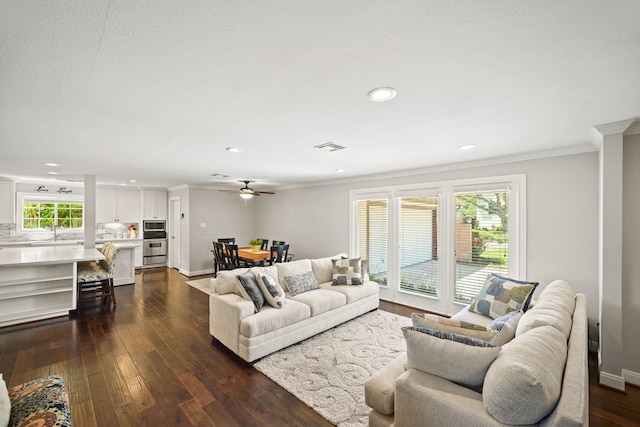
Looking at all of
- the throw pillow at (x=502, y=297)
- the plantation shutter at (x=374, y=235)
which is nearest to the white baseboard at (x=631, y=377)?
the throw pillow at (x=502, y=297)

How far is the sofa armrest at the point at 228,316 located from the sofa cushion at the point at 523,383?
2.33 metres

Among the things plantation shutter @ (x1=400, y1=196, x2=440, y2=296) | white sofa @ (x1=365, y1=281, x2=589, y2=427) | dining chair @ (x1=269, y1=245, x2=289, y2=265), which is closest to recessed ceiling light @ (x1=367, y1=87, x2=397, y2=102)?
white sofa @ (x1=365, y1=281, x2=589, y2=427)

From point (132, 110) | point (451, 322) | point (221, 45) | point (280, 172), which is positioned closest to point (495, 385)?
point (451, 322)

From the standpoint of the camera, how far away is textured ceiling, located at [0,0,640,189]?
3.73 ft

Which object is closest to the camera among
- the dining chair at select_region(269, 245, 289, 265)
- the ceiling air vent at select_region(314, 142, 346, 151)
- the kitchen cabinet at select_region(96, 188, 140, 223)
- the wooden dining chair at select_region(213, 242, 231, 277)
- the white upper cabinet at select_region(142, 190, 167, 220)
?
the ceiling air vent at select_region(314, 142, 346, 151)

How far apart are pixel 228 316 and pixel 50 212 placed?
23.2 ft

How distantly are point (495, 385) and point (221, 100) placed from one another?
2.26 metres

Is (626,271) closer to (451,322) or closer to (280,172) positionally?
(451,322)

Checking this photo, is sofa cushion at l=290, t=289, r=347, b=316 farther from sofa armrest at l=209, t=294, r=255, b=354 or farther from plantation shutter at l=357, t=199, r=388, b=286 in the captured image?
plantation shutter at l=357, t=199, r=388, b=286

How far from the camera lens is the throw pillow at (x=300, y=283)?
3.89 m

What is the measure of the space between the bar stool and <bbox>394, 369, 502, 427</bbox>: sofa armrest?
5.10 metres

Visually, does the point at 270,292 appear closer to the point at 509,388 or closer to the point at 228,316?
the point at 228,316

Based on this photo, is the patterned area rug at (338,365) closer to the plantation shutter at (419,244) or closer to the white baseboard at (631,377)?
the plantation shutter at (419,244)

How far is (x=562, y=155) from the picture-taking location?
337cm
